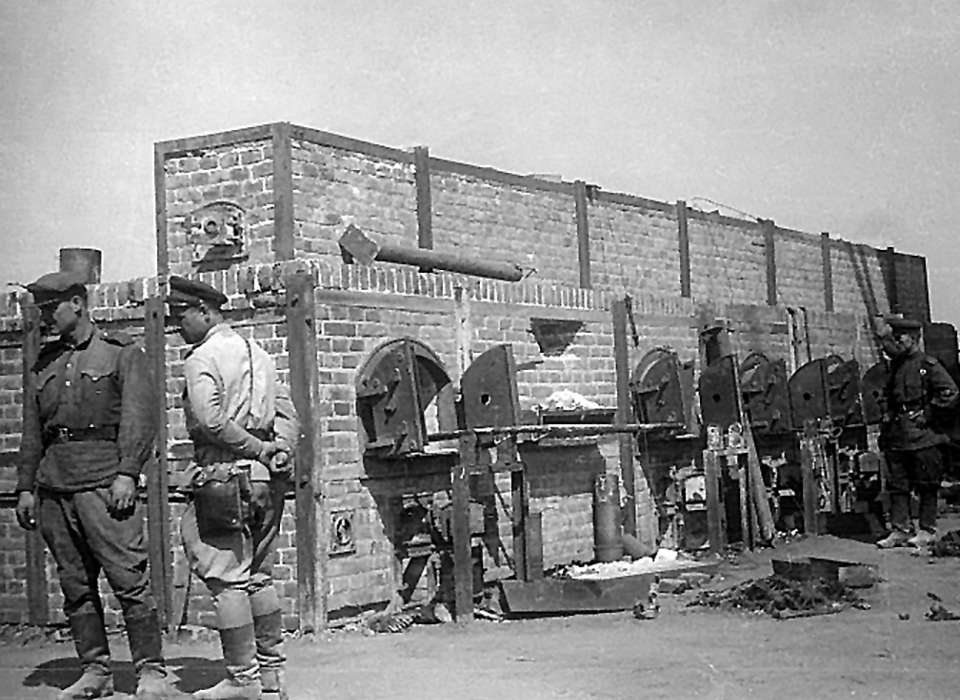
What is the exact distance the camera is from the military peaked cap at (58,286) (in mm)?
6898

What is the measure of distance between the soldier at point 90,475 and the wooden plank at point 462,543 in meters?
3.22

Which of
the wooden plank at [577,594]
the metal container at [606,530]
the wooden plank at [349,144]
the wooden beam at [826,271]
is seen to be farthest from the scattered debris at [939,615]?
the wooden beam at [826,271]

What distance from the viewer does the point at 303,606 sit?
911cm

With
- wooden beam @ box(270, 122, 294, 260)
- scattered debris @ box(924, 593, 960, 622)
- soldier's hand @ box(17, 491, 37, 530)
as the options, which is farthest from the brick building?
scattered debris @ box(924, 593, 960, 622)

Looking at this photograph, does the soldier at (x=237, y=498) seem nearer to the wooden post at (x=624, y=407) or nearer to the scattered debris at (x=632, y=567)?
the scattered debris at (x=632, y=567)

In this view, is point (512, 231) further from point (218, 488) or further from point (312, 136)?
point (218, 488)

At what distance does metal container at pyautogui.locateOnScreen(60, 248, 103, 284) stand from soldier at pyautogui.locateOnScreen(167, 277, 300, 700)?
380cm

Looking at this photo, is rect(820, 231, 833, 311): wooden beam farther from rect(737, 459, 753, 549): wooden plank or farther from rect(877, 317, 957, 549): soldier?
rect(737, 459, 753, 549): wooden plank

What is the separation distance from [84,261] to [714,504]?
A: 6220mm

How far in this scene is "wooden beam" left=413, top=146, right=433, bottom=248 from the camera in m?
11.8

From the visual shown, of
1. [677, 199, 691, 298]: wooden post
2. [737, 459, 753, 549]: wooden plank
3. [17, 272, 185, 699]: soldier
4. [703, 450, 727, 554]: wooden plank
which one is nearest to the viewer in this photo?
[17, 272, 185, 699]: soldier

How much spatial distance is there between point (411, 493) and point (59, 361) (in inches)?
147

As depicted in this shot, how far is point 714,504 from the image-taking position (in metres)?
13.0

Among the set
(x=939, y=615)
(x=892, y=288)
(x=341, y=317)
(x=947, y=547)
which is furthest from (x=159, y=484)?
(x=892, y=288)
